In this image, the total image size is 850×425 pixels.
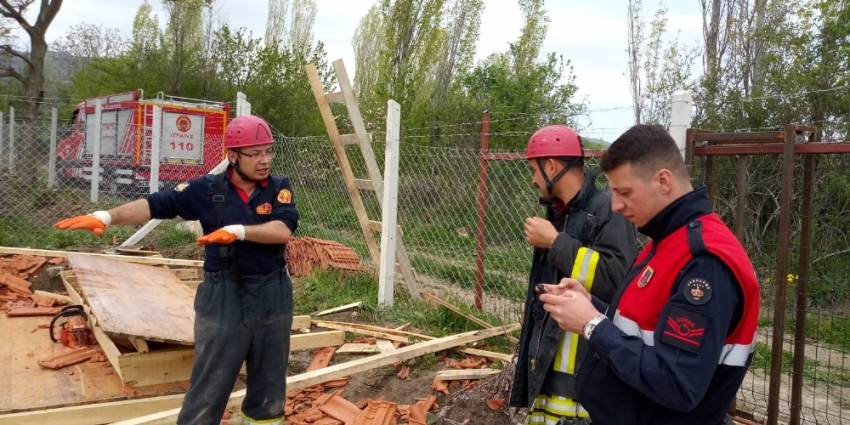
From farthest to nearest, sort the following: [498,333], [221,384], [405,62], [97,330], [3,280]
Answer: [405,62], [3,280], [498,333], [97,330], [221,384]

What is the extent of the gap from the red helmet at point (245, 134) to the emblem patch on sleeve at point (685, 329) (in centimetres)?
261

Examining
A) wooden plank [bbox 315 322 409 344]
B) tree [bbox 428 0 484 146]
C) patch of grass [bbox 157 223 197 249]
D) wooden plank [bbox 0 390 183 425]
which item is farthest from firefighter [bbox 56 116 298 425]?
tree [bbox 428 0 484 146]

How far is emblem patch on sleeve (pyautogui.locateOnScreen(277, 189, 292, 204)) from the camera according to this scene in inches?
144

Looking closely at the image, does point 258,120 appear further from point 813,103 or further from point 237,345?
point 813,103

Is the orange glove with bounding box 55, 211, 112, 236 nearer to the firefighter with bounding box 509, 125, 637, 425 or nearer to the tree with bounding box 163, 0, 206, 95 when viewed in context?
the firefighter with bounding box 509, 125, 637, 425

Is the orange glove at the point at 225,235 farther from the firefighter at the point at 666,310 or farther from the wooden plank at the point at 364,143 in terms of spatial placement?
the wooden plank at the point at 364,143

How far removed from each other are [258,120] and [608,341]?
2.67 m

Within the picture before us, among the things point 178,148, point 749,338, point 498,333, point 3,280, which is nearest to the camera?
point 749,338

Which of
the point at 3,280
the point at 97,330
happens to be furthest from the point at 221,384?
the point at 3,280

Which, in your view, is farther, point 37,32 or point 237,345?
point 37,32

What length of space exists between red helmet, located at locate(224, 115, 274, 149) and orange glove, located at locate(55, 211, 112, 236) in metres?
0.78

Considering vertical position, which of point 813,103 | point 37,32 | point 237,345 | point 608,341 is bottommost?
point 237,345

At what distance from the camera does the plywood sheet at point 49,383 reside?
13.8 ft

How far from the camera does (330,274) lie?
756 centimetres
